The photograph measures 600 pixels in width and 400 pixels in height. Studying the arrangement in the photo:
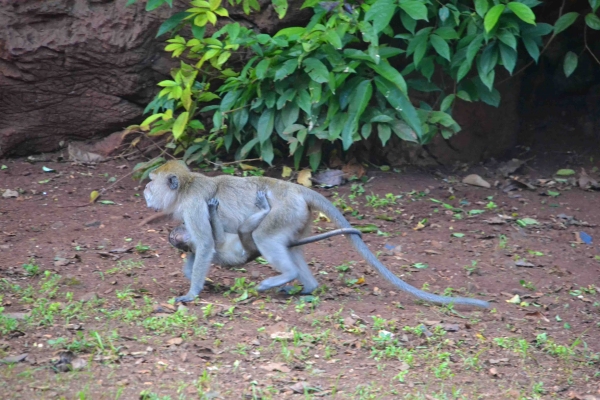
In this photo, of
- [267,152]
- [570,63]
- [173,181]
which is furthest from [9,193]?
[570,63]

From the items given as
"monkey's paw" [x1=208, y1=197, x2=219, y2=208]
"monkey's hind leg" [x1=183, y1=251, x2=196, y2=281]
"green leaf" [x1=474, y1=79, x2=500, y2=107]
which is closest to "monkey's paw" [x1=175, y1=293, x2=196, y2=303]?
"monkey's hind leg" [x1=183, y1=251, x2=196, y2=281]

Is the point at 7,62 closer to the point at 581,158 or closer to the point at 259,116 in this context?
the point at 259,116

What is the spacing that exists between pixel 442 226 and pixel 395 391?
126 inches

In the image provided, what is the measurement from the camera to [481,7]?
7121 mm

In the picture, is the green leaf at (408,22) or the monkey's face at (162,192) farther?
the green leaf at (408,22)

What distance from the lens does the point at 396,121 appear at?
7.76 metres

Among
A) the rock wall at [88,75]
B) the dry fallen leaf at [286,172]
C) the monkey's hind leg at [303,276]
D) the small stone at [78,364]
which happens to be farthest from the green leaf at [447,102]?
the small stone at [78,364]

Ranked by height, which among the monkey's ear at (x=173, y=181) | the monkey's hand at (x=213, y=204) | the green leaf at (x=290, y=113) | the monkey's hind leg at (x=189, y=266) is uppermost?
the green leaf at (x=290, y=113)

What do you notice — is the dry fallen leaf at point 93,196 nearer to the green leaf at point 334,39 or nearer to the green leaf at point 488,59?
the green leaf at point 334,39

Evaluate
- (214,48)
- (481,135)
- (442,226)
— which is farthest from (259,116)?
(481,135)

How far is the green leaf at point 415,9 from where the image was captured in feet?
22.4

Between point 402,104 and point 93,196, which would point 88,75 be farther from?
point 402,104

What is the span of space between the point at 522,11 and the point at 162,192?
363cm

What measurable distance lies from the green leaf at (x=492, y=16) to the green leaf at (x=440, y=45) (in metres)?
0.46
